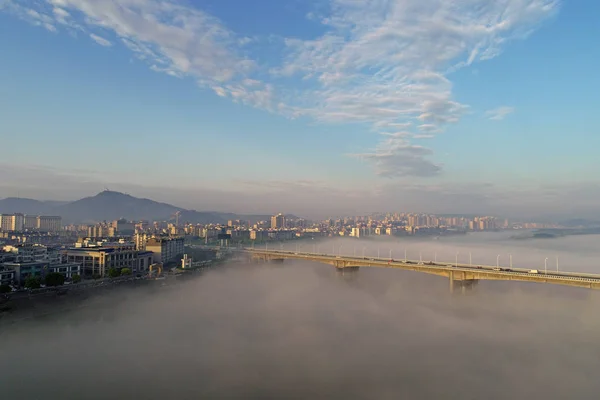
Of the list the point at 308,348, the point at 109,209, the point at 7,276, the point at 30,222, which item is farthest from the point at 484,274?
the point at 109,209

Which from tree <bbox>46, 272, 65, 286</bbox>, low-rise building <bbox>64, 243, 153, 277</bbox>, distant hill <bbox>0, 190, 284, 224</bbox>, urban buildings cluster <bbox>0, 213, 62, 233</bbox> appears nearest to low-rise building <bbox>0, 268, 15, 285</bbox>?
tree <bbox>46, 272, 65, 286</bbox>

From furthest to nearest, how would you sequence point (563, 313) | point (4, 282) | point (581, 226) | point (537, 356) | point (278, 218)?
point (581, 226) → point (278, 218) → point (4, 282) → point (563, 313) → point (537, 356)

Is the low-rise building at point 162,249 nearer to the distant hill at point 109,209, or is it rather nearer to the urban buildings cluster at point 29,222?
the urban buildings cluster at point 29,222

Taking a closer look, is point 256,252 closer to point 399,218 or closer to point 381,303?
point 381,303

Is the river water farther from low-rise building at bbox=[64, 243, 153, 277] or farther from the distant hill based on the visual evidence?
the distant hill

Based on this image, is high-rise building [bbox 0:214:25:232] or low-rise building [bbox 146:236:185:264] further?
high-rise building [bbox 0:214:25:232]

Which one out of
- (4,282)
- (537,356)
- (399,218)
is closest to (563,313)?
(537,356)
